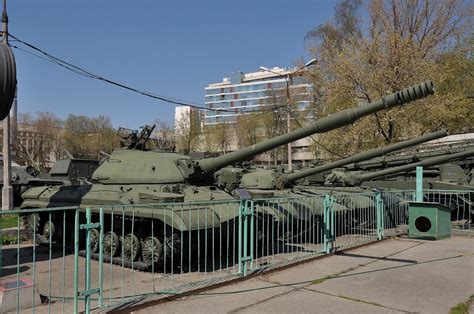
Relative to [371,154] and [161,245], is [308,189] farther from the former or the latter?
[161,245]

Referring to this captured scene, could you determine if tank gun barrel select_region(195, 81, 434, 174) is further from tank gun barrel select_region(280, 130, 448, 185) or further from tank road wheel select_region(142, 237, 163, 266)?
tank gun barrel select_region(280, 130, 448, 185)

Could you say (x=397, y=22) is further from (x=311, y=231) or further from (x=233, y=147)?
(x=233, y=147)

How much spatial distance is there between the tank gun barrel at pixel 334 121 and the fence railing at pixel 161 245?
1.08 metres

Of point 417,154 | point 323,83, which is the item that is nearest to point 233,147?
point 323,83

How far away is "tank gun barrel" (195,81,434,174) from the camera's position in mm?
7035

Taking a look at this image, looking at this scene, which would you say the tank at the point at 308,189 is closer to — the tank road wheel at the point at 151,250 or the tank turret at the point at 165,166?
the tank turret at the point at 165,166

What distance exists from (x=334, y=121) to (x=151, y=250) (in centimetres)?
376

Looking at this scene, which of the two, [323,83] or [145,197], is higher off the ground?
[323,83]

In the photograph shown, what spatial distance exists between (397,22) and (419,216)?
63.4 feet

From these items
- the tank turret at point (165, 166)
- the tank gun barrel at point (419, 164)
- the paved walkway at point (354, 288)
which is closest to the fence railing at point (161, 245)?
the paved walkway at point (354, 288)

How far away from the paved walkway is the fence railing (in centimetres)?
43

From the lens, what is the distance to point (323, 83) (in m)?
24.5

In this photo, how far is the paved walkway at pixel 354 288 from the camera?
5.67 meters

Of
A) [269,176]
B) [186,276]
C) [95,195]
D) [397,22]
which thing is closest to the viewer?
[186,276]
